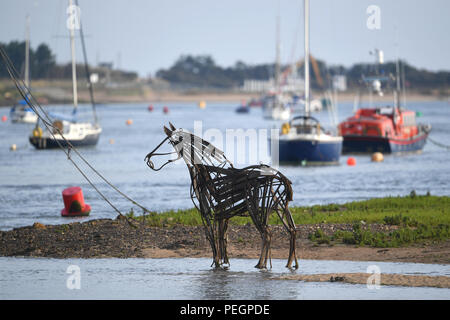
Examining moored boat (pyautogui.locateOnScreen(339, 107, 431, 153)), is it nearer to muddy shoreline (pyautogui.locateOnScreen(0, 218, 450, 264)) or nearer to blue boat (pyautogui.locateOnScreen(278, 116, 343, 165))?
blue boat (pyautogui.locateOnScreen(278, 116, 343, 165))

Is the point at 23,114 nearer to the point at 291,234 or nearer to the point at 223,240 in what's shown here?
the point at 223,240

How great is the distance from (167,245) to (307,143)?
27850mm

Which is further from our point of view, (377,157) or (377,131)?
(377,131)

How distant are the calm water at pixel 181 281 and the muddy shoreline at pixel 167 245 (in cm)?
52

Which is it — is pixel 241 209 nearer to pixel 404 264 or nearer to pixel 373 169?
pixel 404 264

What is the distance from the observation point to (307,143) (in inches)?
1745

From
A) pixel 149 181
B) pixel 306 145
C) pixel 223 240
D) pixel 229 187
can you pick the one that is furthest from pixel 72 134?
A: pixel 229 187

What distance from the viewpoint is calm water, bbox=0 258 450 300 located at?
12.7 meters

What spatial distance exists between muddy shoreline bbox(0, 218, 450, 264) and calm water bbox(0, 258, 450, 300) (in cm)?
52

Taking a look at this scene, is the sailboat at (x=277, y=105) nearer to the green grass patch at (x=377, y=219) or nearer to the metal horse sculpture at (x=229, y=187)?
the green grass patch at (x=377, y=219)

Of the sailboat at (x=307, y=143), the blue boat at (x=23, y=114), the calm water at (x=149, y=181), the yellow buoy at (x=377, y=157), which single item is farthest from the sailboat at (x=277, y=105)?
the sailboat at (x=307, y=143)
